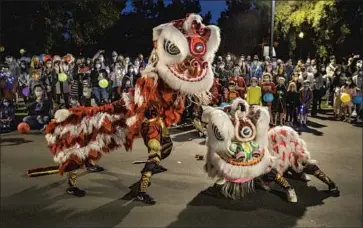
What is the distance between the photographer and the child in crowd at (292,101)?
34.0 feet

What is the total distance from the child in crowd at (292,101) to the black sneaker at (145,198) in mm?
6496

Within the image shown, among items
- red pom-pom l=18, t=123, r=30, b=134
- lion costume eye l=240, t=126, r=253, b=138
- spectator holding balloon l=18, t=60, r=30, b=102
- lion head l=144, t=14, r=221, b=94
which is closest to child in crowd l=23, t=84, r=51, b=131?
red pom-pom l=18, t=123, r=30, b=134

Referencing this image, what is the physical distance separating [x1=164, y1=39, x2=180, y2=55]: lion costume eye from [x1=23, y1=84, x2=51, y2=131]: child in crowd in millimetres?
5429

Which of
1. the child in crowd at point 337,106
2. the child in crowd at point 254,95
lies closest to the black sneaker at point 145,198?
the child in crowd at point 254,95

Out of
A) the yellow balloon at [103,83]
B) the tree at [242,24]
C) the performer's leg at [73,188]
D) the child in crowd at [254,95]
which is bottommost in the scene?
the performer's leg at [73,188]

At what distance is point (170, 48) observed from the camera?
179 inches

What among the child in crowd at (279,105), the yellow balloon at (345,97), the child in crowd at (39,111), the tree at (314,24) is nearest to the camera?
the child in crowd at (39,111)

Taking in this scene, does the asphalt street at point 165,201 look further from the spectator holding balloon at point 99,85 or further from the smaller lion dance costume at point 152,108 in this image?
the spectator holding balloon at point 99,85

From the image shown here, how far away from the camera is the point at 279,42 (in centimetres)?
2186

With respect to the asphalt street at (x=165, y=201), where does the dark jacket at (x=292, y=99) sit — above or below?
above

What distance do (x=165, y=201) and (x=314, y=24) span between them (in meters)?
14.4

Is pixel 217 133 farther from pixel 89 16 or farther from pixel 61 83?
pixel 61 83

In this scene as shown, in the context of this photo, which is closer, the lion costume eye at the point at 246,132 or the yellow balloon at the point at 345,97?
the lion costume eye at the point at 246,132

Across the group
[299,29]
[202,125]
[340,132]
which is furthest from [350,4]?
[202,125]
